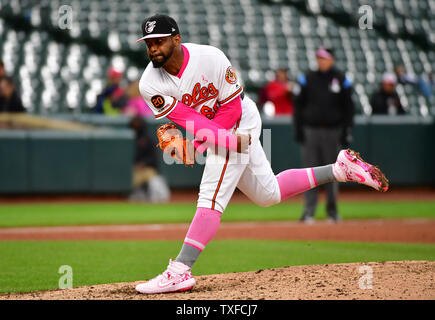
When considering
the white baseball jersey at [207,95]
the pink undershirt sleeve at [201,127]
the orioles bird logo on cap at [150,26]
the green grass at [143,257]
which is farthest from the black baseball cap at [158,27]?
the green grass at [143,257]

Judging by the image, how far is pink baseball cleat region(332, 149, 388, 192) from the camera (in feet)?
15.9

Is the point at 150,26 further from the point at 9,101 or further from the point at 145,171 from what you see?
the point at 9,101

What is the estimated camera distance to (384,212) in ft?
33.0

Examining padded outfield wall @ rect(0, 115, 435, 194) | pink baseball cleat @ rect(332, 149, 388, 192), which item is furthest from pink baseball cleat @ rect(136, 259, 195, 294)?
padded outfield wall @ rect(0, 115, 435, 194)

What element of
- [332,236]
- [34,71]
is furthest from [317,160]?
[34,71]

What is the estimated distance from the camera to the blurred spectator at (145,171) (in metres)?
11.5

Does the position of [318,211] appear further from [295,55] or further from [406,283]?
[295,55]

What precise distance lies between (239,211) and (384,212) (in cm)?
207

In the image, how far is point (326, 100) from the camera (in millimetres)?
8688

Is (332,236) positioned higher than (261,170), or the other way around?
(261,170)

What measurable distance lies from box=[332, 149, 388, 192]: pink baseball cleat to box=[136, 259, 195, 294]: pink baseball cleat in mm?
1293

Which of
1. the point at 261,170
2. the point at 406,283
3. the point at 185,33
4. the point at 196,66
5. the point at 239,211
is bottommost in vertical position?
the point at 239,211

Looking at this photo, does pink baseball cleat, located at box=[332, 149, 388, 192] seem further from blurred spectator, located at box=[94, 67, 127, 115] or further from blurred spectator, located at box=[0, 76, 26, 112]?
blurred spectator, located at box=[94, 67, 127, 115]

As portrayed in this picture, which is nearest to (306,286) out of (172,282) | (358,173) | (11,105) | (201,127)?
(172,282)
